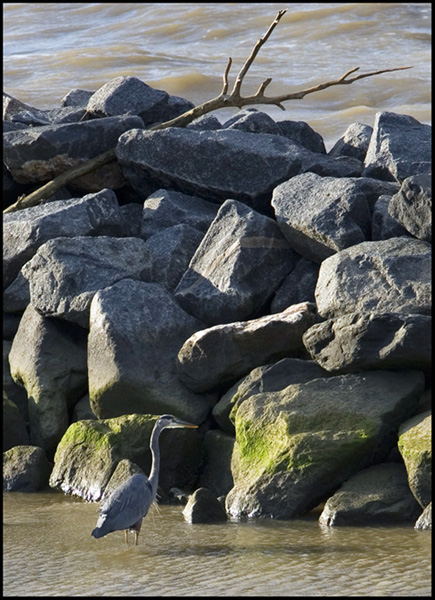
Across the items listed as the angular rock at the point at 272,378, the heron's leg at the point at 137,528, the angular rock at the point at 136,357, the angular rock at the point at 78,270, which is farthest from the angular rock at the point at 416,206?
the heron's leg at the point at 137,528

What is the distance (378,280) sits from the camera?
9406mm

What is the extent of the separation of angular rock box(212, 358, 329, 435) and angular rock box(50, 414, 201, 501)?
458 mm

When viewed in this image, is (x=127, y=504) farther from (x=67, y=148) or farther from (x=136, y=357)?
(x=67, y=148)

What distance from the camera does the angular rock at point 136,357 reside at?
32.0ft

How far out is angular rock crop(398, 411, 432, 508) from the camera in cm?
798

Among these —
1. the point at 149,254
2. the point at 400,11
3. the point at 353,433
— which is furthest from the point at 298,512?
the point at 400,11

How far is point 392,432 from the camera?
28.2 ft

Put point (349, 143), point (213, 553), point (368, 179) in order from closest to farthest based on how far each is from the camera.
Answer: point (213, 553) < point (368, 179) < point (349, 143)

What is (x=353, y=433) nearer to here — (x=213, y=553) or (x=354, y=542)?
(x=354, y=542)

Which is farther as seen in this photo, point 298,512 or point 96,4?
point 96,4

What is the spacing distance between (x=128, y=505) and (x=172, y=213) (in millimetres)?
4524

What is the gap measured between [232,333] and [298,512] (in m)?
1.86

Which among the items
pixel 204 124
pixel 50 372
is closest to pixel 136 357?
pixel 50 372

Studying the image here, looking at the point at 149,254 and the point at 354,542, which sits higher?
the point at 149,254
